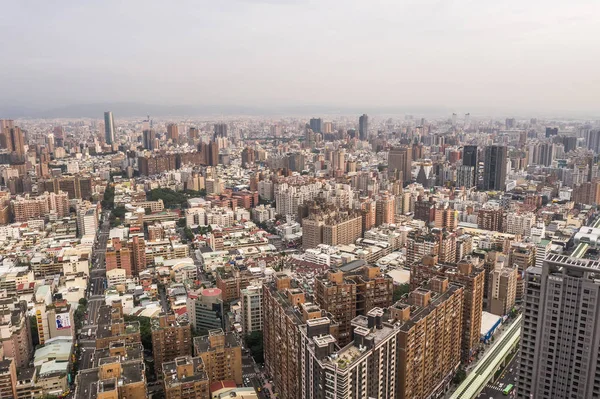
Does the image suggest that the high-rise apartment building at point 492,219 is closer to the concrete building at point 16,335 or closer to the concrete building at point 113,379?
the concrete building at point 113,379

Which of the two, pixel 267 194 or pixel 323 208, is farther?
pixel 267 194

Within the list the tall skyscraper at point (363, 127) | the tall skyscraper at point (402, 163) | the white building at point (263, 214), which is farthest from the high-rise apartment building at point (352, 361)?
the tall skyscraper at point (363, 127)

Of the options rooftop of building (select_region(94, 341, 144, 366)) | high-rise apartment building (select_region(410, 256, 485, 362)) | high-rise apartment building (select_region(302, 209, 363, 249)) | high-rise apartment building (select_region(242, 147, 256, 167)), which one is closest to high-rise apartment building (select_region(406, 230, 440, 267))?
high-rise apartment building (select_region(302, 209, 363, 249))

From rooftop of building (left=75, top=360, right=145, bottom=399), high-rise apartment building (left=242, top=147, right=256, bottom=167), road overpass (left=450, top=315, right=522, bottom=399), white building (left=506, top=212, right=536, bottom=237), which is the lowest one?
road overpass (left=450, top=315, right=522, bottom=399)

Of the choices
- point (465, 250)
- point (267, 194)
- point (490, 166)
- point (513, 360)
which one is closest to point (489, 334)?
point (513, 360)

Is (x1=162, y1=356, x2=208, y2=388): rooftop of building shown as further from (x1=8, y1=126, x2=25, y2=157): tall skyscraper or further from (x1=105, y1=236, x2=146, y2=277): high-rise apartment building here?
(x1=8, y1=126, x2=25, y2=157): tall skyscraper

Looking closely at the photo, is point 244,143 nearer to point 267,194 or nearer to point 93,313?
point 267,194
